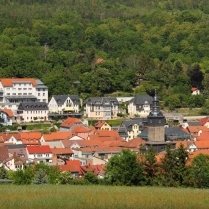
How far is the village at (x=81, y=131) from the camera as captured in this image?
41875 millimetres

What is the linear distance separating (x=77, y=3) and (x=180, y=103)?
42373mm

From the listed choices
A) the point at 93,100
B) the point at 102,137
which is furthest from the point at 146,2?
the point at 102,137

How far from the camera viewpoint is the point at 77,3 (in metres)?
98.8

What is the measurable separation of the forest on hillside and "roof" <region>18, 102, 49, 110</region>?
14.3 ft

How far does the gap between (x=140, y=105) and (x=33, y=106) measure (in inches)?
302

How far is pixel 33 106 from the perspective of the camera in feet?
180

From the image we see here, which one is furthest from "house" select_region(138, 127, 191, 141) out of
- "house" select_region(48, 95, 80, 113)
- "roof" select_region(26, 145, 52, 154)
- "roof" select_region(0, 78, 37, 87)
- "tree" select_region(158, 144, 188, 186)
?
"tree" select_region(158, 144, 188, 186)

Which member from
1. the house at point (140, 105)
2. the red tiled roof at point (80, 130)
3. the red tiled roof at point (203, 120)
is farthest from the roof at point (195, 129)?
the house at point (140, 105)

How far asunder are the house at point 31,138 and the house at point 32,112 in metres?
6.77

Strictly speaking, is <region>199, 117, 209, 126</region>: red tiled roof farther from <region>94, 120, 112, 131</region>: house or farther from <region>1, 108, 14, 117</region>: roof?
<region>1, 108, 14, 117</region>: roof

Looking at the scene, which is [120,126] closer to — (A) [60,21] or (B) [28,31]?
(B) [28,31]

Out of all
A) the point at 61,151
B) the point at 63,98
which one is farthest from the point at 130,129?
the point at 61,151

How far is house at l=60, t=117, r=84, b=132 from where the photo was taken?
51.1 metres

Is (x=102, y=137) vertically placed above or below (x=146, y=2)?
below
